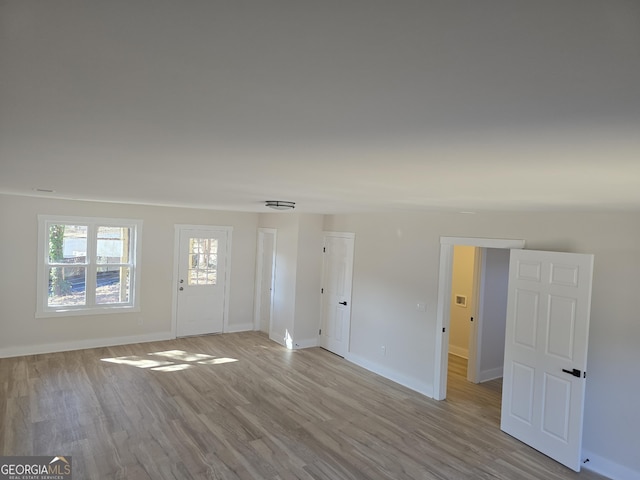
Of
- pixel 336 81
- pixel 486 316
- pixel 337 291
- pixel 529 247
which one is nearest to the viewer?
pixel 336 81

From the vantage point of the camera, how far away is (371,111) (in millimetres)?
1020

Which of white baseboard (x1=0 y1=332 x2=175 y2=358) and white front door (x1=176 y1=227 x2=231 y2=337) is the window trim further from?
white front door (x1=176 y1=227 x2=231 y2=337)

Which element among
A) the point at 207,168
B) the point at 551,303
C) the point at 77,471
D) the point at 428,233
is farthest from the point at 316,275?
the point at 207,168

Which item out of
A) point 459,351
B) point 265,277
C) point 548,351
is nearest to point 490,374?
point 459,351

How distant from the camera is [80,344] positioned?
21.8ft

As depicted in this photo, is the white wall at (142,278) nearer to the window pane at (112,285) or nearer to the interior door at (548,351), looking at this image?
the window pane at (112,285)

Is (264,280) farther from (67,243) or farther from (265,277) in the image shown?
(67,243)

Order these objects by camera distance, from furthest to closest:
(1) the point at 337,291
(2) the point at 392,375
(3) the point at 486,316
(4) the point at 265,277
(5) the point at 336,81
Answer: (4) the point at 265,277 → (1) the point at 337,291 → (3) the point at 486,316 → (2) the point at 392,375 → (5) the point at 336,81

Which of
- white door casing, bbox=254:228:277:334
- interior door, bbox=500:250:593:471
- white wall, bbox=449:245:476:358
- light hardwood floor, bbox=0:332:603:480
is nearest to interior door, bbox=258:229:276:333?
white door casing, bbox=254:228:277:334

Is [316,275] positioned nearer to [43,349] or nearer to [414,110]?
[43,349]

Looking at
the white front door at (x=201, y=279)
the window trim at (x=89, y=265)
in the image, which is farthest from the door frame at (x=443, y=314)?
the window trim at (x=89, y=265)

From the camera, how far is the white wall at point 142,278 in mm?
6055

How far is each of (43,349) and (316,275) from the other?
14.8 feet

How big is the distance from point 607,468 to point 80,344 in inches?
283
